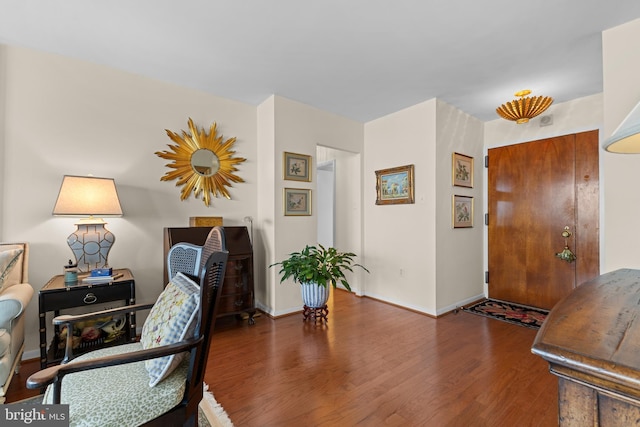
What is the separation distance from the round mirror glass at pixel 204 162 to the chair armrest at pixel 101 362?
92.5 inches

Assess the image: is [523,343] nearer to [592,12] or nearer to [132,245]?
[592,12]

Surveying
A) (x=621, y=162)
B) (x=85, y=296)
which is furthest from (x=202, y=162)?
(x=621, y=162)

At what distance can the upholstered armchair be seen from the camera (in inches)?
65.2

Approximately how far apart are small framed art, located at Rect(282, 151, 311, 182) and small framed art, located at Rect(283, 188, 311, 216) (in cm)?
15

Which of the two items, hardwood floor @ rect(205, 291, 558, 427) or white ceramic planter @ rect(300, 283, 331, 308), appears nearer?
hardwood floor @ rect(205, 291, 558, 427)

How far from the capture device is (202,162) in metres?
3.14

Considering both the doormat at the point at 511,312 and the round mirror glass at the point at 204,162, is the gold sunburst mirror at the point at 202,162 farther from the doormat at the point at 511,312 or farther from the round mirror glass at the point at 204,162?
the doormat at the point at 511,312

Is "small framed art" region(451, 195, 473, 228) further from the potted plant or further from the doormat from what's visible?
the potted plant

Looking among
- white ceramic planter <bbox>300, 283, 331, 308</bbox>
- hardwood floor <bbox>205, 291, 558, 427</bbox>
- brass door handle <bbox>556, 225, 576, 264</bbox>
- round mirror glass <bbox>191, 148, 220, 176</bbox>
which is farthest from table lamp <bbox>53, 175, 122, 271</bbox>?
brass door handle <bbox>556, 225, 576, 264</bbox>

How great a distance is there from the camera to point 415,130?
11.5 ft

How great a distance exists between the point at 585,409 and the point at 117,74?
364cm

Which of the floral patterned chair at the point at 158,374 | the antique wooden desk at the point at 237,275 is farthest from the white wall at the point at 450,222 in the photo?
the floral patterned chair at the point at 158,374

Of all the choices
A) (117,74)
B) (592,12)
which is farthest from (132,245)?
(592,12)

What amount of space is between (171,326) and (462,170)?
3.61 metres
